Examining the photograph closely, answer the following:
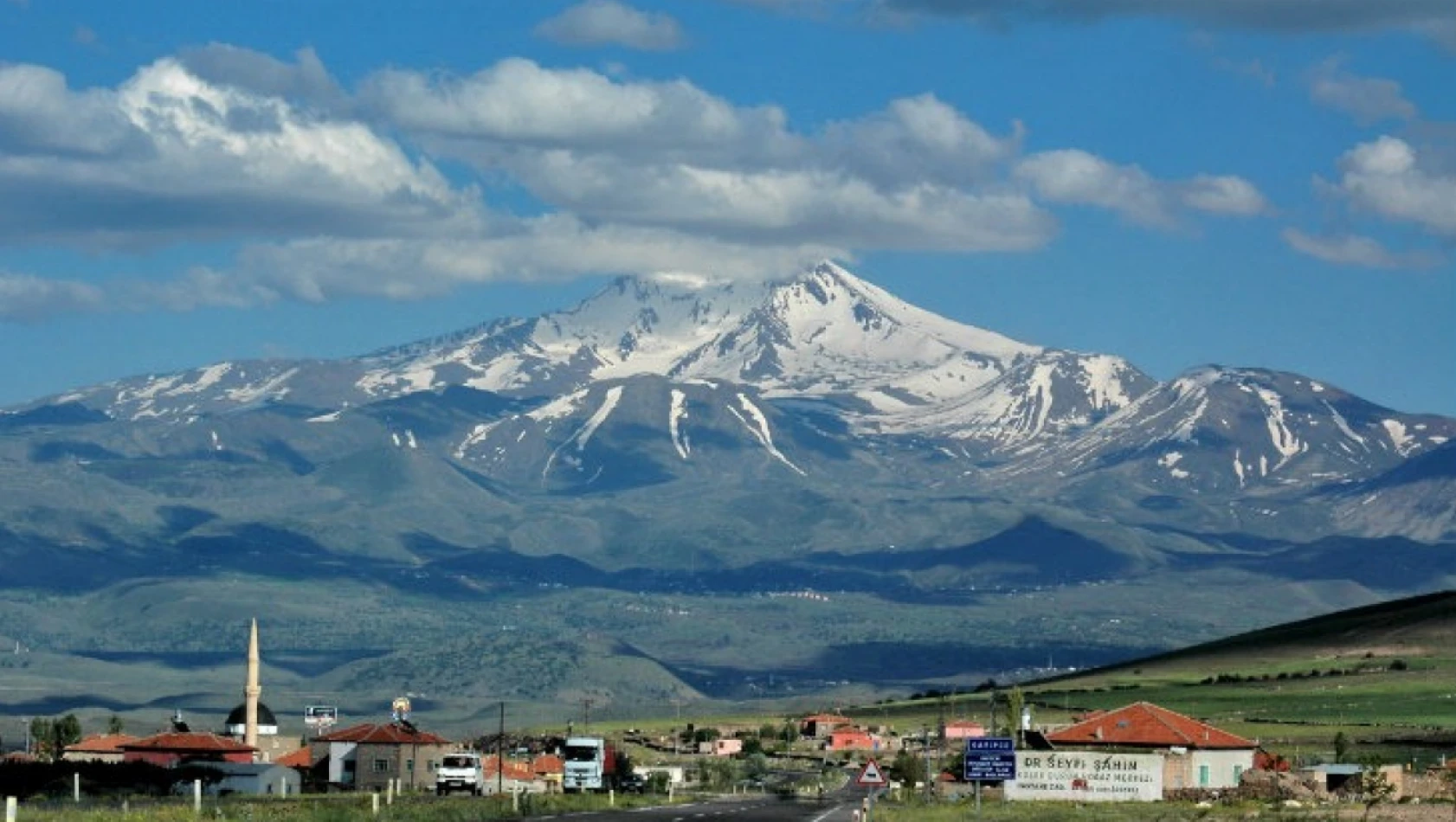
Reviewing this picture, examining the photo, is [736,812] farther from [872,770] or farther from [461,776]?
[461,776]

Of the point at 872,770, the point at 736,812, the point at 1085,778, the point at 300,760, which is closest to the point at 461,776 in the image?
the point at 736,812

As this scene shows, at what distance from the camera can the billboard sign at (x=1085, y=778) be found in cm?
11069

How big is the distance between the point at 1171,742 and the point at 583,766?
86.1ft

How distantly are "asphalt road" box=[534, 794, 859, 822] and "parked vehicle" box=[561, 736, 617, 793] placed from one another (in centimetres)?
1220

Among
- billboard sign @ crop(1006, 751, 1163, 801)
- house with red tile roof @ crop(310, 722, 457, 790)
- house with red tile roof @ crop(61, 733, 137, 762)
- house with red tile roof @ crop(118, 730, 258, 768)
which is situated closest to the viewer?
billboard sign @ crop(1006, 751, 1163, 801)

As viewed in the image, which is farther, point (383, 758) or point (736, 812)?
point (383, 758)

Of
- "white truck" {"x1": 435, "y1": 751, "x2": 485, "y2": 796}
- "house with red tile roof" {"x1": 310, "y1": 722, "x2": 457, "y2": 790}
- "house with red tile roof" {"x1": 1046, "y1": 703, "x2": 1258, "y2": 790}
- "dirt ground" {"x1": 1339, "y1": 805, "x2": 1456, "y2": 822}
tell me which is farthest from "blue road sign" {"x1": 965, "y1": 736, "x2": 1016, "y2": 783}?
"house with red tile roof" {"x1": 310, "y1": 722, "x2": 457, "y2": 790}

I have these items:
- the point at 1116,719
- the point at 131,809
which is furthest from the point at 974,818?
the point at 1116,719

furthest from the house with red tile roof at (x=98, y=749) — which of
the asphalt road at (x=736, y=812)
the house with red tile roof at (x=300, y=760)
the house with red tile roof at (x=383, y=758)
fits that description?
the asphalt road at (x=736, y=812)

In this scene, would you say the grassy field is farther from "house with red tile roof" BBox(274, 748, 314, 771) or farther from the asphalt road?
"house with red tile roof" BBox(274, 748, 314, 771)

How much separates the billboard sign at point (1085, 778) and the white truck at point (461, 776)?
27.7 meters

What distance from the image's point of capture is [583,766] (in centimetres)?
13850

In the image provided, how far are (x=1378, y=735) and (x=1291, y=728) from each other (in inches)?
516

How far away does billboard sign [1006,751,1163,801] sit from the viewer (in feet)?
363
